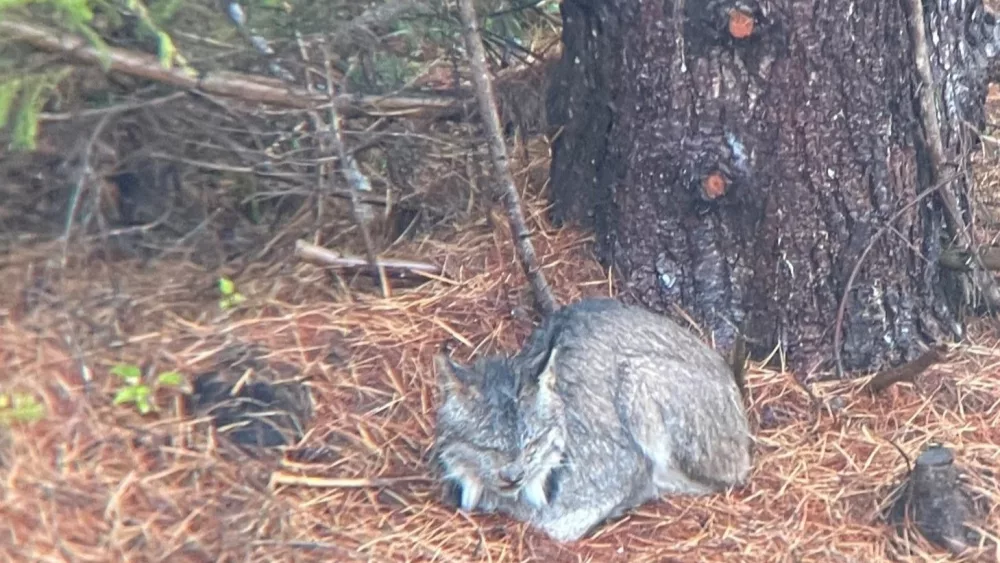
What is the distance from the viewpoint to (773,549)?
389 centimetres

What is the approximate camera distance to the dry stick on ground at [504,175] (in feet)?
14.7

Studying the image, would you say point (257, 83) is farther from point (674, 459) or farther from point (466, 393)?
point (674, 459)

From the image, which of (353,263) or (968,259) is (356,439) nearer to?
(353,263)

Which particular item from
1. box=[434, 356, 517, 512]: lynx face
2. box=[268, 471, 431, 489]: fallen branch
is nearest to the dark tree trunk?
box=[434, 356, 517, 512]: lynx face

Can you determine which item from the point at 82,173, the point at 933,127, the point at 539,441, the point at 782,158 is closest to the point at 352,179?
the point at 82,173

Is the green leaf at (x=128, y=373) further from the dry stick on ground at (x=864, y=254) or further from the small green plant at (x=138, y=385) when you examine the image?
the dry stick on ground at (x=864, y=254)

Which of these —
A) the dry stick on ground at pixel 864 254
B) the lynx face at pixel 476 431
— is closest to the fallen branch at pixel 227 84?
the lynx face at pixel 476 431

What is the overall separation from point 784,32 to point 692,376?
3.75 feet

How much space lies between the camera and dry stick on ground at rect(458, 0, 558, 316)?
4.48m

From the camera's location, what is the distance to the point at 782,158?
4.46m

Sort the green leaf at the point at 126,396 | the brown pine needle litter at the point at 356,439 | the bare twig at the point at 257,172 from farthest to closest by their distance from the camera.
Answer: the bare twig at the point at 257,172 < the green leaf at the point at 126,396 < the brown pine needle litter at the point at 356,439

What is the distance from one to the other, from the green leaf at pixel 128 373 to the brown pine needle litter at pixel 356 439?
0.17 ft

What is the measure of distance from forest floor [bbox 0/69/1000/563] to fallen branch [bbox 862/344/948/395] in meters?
0.05

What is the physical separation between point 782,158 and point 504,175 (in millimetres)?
920
